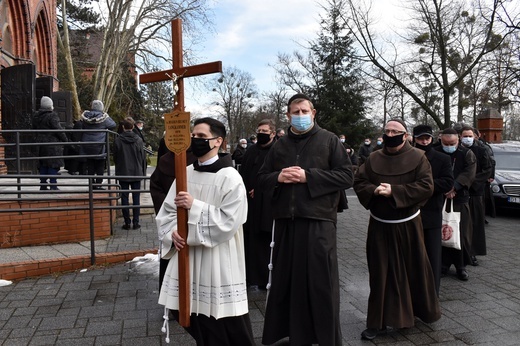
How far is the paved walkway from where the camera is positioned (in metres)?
4.07

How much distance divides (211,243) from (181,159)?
60 centimetres

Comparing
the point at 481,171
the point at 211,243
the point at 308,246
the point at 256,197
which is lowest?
the point at 308,246

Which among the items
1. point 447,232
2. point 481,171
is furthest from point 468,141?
point 447,232

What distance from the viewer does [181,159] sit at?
122 inches

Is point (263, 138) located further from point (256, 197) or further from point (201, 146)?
point (201, 146)

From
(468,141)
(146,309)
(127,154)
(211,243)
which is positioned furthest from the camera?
(127,154)

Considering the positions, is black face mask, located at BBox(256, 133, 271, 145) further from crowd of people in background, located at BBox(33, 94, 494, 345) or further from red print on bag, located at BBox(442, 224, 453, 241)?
red print on bag, located at BBox(442, 224, 453, 241)

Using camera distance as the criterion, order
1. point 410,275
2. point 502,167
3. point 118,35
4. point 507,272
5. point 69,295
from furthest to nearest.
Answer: point 118,35 < point 502,167 < point 507,272 < point 69,295 < point 410,275

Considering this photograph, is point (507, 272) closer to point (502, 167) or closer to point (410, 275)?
point (410, 275)

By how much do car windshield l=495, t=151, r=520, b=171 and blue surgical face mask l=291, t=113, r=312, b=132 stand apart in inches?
406

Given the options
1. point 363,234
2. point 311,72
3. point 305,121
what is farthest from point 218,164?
point 311,72

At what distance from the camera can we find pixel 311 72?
33.2 meters

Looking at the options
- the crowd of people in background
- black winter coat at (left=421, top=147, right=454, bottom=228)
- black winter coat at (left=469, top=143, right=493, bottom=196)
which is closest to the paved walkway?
the crowd of people in background

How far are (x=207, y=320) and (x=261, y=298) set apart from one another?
2.08 metres
